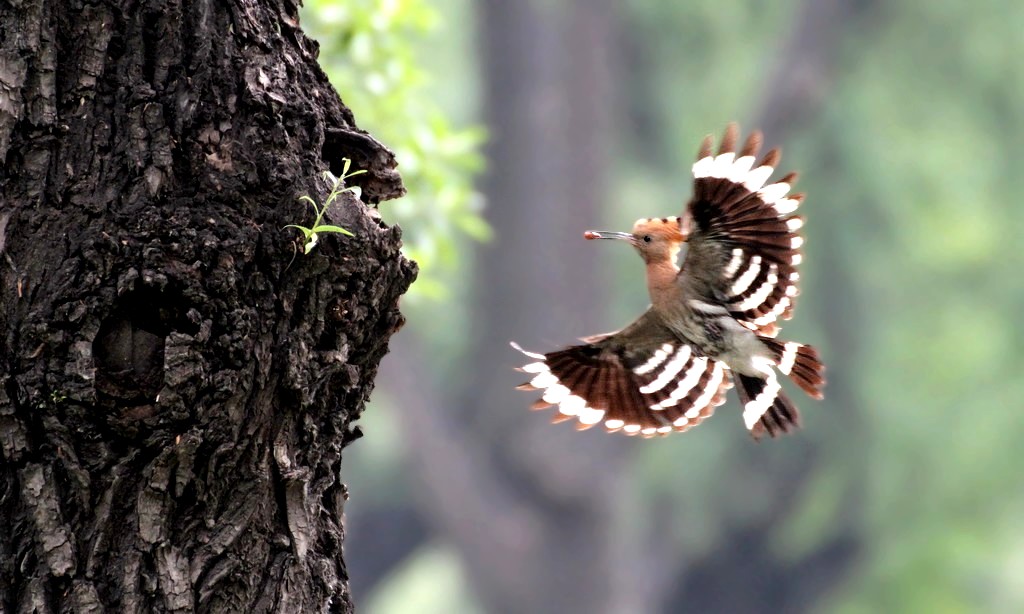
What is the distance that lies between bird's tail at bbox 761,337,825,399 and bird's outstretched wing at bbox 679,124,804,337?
0.13 feet

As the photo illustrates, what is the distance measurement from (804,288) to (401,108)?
5.89 meters

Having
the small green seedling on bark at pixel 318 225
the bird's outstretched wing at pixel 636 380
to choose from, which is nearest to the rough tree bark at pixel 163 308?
the small green seedling on bark at pixel 318 225

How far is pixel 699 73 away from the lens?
9.18 m

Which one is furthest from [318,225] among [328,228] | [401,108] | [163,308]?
[401,108]

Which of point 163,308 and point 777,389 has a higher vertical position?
point 777,389

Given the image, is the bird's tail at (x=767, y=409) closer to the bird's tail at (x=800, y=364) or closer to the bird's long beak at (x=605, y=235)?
the bird's tail at (x=800, y=364)

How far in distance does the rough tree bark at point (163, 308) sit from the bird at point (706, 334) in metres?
0.87

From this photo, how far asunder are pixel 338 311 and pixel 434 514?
7.68 metres

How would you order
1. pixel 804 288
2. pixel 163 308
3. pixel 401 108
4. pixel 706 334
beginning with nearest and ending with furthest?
pixel 163 308 < pixel 706 334 < pixel 401 108 < pixel 804 288

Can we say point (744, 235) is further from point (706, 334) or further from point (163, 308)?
point (163, 308)

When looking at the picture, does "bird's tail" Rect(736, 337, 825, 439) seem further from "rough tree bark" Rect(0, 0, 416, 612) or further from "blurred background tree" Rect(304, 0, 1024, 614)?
"blurred background tree" Rect(304, 0, 1024, 614)

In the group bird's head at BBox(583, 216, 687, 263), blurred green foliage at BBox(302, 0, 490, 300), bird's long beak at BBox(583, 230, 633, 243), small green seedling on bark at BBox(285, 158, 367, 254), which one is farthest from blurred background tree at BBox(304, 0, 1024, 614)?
small green seedling on bark at BBox(285, 158, 367, 254)

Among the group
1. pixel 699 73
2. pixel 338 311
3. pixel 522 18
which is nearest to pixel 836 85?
pixel 699 73

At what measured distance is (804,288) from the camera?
363 inches
